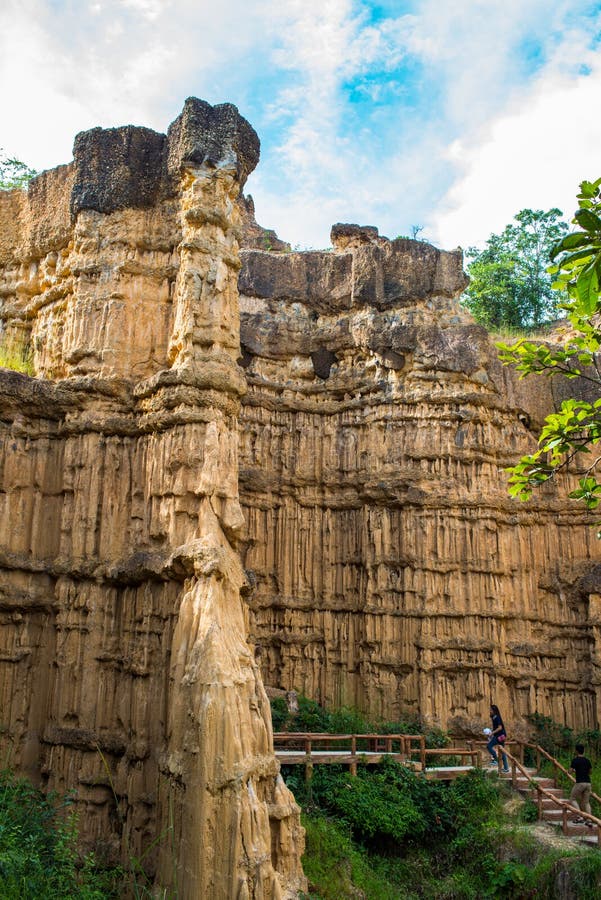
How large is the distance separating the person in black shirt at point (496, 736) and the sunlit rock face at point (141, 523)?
806 centimetres

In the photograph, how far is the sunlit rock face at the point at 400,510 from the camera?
809 inches

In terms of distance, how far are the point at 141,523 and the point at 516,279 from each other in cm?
2705

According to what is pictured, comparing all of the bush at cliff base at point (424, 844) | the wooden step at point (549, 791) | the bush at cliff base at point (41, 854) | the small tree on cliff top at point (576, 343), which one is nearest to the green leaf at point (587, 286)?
the small tree on cliff top at point (576, 343)

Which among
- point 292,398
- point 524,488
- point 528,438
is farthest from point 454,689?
point 524,488

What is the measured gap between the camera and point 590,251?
615 centimetres

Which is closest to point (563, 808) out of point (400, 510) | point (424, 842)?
point (424, 842)

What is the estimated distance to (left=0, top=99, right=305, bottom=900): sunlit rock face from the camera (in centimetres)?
1027

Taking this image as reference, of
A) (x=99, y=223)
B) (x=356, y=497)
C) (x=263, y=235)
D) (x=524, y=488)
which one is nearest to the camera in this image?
(x=524, y=488)

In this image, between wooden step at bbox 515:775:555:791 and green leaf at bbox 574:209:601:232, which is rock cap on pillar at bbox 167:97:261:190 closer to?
green leaf at bbox 574:209:601:232

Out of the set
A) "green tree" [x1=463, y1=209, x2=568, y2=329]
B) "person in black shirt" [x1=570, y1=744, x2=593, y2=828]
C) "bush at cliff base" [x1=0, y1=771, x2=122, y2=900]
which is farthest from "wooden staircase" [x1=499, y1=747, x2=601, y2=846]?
"green tree" [x1=463, y1=209, x2=568, y2=329]

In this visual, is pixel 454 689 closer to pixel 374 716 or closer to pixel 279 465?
pixel 374 716

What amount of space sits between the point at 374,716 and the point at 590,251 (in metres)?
16.2

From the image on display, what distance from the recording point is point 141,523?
506 inches

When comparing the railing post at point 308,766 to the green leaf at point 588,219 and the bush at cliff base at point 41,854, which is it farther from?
the green leaf at point 588,219
